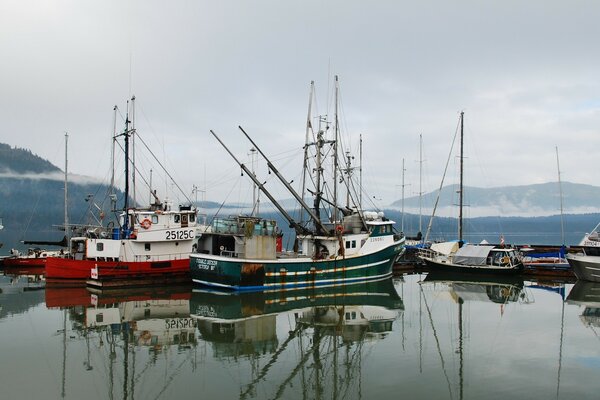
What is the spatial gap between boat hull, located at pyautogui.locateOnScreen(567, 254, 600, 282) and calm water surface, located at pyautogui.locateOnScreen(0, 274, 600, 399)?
4453 millimetres

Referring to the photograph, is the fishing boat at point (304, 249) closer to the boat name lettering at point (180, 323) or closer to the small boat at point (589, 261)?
the boat name lettering at point (180, 323)

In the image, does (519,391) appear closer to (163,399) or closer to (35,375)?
(163,399)

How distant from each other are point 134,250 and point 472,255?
81.3 ft

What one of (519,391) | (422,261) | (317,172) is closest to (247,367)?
(519,391)

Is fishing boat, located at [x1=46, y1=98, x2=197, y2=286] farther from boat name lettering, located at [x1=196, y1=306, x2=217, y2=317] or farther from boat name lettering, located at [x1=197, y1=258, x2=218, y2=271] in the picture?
boat name lettering, located at [x1=196, y1=306, x2=217, y2=317]

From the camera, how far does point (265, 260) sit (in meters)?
26.8

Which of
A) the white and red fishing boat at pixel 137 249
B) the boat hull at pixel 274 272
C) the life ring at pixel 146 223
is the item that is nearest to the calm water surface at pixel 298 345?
the boat hull at pixel 274 272

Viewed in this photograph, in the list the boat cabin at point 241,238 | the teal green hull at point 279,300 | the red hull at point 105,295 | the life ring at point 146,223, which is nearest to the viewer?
the teal green hull at point 279,300

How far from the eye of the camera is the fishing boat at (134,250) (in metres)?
28.6

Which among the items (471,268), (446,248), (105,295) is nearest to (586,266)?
(471,268)

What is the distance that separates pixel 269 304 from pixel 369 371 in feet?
34.7

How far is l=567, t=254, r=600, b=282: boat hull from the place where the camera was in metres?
30.7

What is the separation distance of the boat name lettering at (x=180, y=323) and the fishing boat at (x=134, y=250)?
9046 mm

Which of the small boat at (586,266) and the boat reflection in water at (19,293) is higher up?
the small boat at (586,266)
